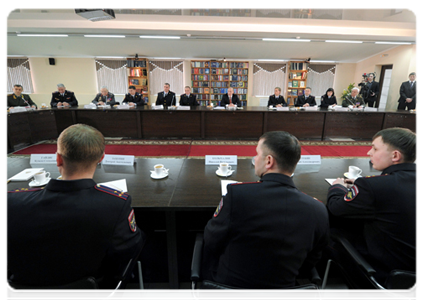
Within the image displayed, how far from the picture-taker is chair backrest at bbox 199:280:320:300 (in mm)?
763

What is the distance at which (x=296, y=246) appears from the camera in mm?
858

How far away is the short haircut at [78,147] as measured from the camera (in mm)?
939

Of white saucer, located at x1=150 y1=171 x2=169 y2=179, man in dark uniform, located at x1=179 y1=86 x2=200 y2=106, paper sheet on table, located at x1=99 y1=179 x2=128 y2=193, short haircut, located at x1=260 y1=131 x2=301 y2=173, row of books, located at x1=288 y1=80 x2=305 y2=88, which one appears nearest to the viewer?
short haircut, located at x1=260 y1=131 x2=301 y2=173

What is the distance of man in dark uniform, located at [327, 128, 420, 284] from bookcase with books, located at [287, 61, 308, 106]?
29.7 feet

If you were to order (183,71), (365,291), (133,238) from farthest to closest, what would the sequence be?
(183,71), (365,291), (133,238)

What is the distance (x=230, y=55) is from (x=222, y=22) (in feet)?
7.84

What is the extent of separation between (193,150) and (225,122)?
1.26 metres

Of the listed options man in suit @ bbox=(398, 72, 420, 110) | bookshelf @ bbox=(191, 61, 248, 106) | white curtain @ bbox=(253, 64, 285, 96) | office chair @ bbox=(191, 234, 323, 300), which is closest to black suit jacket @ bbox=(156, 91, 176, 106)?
bookshelf @ bbox=(191, 61, 248, 106)

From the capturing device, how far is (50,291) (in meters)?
0.81

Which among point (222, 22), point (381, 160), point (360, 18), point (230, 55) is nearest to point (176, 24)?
point (222, 22)

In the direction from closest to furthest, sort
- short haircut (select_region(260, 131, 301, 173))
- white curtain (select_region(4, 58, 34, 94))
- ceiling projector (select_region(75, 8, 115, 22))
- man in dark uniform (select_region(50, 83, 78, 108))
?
short haircut (select_region(260, 131, 301, 173)) → ceiling projector (select_region(75, 8, 115, 22)) → man in dark uniform (select_region(50, 83, 78, 108)) → white curtain (select_region(4, 58, 34, 94))

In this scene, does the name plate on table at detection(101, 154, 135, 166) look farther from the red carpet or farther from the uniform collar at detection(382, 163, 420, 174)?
the red carpet

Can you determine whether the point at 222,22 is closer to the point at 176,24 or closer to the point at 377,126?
the point at 176,24

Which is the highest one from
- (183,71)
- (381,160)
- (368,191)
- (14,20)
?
(14,20)
